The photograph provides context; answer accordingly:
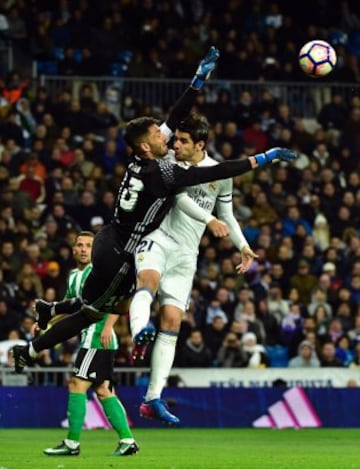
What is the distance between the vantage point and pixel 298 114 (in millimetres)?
29312

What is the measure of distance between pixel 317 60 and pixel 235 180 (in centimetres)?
1152

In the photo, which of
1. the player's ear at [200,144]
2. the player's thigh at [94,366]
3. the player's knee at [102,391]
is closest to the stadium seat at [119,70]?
the player's thigh at [94,366]

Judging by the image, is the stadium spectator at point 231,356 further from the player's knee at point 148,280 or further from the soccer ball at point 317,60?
the player's knee at point 148,280

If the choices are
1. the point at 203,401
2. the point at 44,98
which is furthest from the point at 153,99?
the point at 203,401

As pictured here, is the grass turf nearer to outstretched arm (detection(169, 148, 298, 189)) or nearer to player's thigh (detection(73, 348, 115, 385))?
player's thigh (detection(73, 348, 115, 385))

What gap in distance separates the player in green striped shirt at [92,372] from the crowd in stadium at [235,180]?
7.33m

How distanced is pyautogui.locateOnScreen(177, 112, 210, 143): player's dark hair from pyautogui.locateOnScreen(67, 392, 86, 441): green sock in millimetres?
2804

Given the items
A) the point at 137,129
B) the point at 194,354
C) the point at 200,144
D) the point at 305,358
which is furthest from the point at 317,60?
the point at 305,358

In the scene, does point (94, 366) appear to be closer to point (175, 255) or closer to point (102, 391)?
point (102, 391)

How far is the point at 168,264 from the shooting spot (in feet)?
41.7

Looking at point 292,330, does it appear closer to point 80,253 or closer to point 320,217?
point 320,217

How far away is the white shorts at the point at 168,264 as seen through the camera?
482 inches

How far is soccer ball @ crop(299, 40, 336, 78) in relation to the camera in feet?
46.3

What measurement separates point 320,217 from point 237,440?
9.58 m
